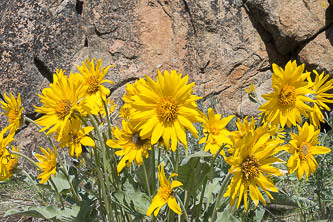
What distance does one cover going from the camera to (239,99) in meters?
3.75

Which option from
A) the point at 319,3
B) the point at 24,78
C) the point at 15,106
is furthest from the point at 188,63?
the point at 15,106

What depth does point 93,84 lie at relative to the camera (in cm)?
162

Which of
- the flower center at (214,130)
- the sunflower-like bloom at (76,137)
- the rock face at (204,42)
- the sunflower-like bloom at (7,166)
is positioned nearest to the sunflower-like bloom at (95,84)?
the sunflower-like bloom at (76,137)

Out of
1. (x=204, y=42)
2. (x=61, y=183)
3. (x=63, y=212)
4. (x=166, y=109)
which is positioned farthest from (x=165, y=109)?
(x=204, y=42)

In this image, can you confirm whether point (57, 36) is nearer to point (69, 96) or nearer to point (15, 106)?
point (15, 106)

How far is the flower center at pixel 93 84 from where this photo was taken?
162 cm

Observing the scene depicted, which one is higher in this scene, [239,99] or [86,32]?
[86,32]

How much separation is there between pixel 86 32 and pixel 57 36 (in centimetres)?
31

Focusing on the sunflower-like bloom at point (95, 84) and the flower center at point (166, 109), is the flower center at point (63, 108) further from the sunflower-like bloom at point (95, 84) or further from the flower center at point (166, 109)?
the flower center at point (166, 109)

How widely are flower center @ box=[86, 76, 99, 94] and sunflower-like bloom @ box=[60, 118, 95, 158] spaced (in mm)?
192

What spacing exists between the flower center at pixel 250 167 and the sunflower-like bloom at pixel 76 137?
0.60 m

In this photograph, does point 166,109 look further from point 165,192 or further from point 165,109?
point 165,192

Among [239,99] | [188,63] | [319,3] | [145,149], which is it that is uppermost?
[319,3]

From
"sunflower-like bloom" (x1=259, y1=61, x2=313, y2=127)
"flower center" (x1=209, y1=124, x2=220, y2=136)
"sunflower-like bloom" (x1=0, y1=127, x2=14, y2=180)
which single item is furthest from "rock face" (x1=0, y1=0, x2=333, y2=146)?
"sunflower-like bloom" (x1=259, y1=61, x2=313, y2=127)
